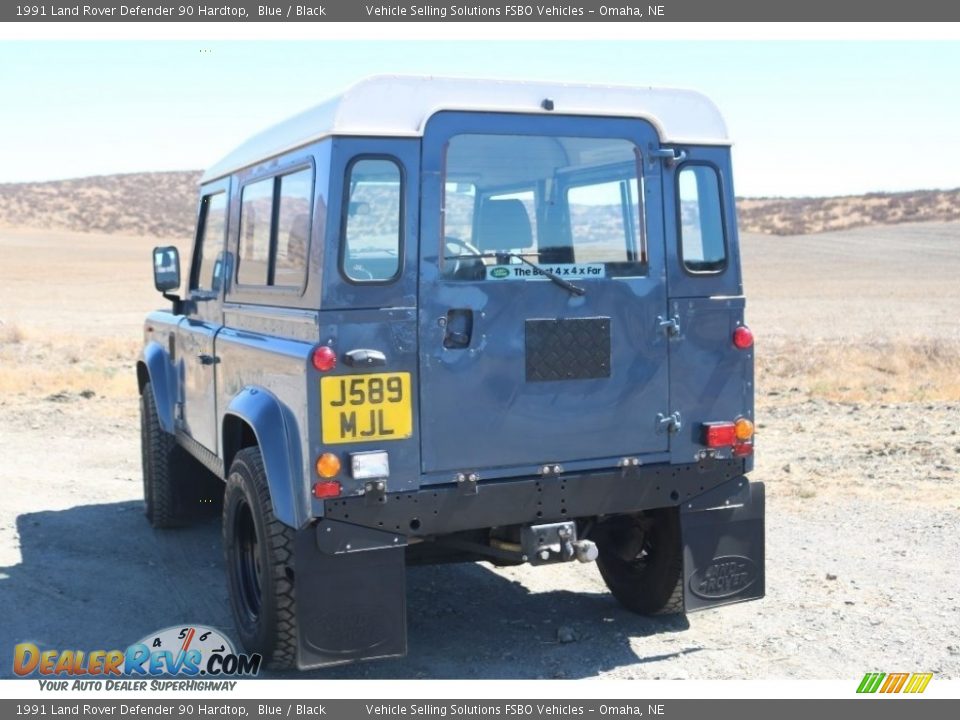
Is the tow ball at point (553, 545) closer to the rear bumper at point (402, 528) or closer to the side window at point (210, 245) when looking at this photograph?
the rear bumper at point (402, 528)

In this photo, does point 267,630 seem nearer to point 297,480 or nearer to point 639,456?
point 297,480

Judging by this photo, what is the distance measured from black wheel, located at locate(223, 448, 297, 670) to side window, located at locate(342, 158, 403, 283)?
1.08 metres

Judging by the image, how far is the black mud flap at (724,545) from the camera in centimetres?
525

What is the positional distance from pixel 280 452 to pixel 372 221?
104 cm

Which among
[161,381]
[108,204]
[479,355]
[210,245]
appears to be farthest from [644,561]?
[108,204]

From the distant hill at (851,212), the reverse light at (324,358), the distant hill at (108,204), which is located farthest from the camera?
the distant hill at (108,204)

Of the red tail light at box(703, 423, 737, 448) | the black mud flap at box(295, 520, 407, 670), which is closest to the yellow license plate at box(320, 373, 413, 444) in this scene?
the black mud flap at box(295, 520, 407, 670)

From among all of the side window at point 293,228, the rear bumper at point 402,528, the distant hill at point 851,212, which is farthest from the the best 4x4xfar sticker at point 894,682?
the distant hill at point 851,212

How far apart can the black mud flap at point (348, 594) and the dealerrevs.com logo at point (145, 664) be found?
0.59 metres

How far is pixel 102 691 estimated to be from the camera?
15.9ft

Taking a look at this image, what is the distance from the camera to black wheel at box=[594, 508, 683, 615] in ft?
17.8

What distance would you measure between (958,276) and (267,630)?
35.5 m

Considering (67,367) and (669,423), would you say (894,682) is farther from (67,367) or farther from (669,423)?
(67,367)

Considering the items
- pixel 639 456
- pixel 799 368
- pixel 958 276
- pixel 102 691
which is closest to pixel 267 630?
pixel 102 691
